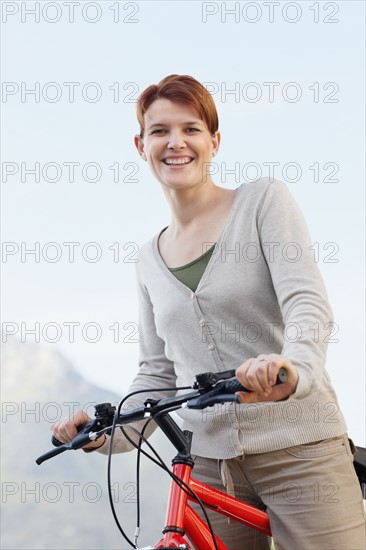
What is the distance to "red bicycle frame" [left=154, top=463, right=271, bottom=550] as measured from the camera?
1285mm

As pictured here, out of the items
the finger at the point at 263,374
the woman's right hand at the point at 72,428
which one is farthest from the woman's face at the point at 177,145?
the finger at the point at 263,374

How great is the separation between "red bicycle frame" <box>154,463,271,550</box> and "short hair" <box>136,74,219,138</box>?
0.70 m

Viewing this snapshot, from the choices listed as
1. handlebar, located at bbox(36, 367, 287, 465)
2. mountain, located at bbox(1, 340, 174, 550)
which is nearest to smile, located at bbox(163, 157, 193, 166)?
handlebar, located at bbox(36, 367, 287, 465)

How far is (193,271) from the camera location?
1.57 meters

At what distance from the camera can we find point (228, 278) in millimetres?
1490

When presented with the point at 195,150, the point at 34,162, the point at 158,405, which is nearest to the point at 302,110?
the point at 34,162

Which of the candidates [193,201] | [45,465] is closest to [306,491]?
[193,201]

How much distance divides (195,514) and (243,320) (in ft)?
1.20

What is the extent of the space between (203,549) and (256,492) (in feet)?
0.65

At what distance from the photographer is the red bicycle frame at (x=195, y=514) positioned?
129 centimetres

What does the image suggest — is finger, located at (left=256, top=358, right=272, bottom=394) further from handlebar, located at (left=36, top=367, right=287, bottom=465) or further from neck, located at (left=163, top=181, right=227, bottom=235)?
neck, located at (left=163, top=181, right=227, bottom=235)

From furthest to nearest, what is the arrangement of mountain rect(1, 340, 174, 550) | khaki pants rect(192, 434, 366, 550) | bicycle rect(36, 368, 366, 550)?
mountain rect(1, 340, 174, 550) → khaki pants rect(192, 434, 366, 550) → bicycle rect(36, 368, 366, 550)

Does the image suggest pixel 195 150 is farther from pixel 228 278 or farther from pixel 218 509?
pixel 218 509

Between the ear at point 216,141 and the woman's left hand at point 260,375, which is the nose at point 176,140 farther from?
the woman's left hand at point 260,375
